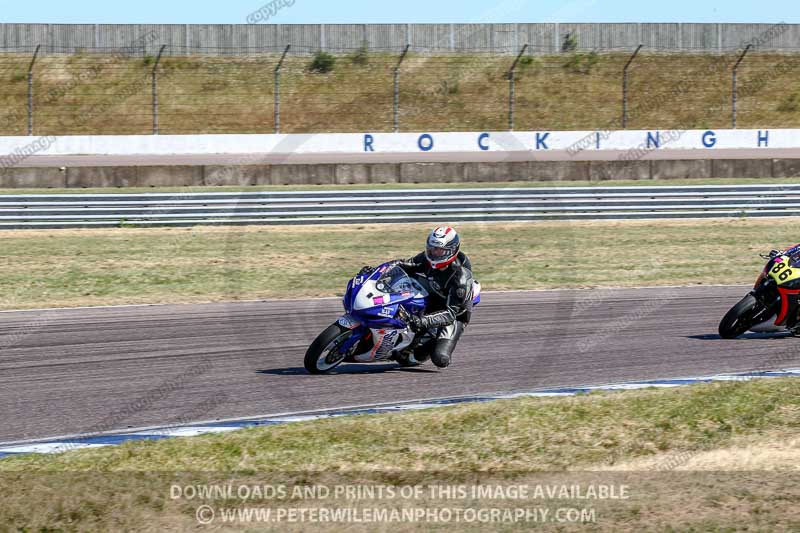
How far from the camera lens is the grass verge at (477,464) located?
5543mm

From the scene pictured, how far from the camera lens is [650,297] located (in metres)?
14.8

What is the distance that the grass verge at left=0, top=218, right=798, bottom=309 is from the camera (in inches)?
617

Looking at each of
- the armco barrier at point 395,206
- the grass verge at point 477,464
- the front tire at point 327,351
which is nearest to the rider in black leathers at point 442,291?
the front tire at point 327,351

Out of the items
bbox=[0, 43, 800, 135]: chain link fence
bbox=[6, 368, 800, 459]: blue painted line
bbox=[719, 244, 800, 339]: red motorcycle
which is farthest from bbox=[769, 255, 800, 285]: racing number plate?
bbox=[0, 43, 800, 135]: chain link fence

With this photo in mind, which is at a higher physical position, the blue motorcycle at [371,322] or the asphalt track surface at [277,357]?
the blue motorcycle at [371,322]

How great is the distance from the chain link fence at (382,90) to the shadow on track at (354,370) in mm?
25849

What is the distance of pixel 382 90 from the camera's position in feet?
128

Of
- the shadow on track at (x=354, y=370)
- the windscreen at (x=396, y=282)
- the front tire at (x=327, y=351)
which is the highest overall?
the windscreen at (x=396, y=282)

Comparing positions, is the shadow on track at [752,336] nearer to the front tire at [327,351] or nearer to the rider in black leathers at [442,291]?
the rider in black leathers at [442,291]

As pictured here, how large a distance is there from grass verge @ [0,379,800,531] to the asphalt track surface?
1.24 meters

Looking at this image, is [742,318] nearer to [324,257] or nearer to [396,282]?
[396,282]

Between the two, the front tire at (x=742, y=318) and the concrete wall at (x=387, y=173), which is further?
the concrete wall at (x=387, y=173)

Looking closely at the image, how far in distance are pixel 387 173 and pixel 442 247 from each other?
677 inches

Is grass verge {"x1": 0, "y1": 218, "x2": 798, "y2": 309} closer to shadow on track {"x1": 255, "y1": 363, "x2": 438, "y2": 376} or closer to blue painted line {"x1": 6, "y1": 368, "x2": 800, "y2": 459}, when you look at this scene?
shadow on track {"x1": 255, "y1": 363, "x2": 438, "y2": 376}
